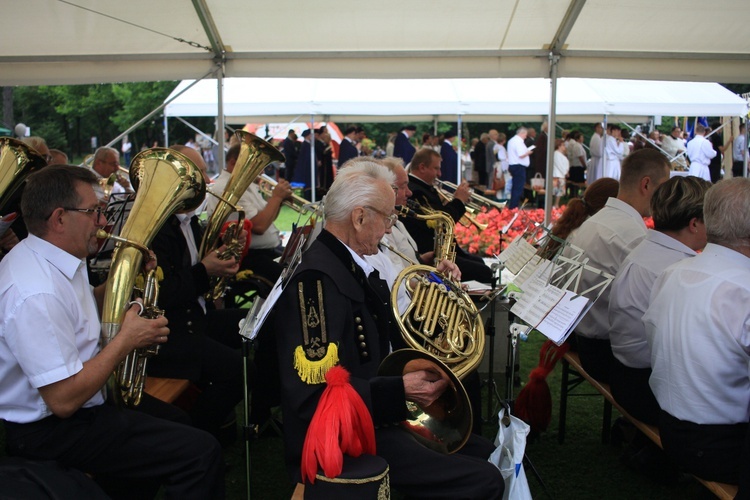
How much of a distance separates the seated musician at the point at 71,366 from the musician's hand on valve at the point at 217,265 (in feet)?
3.88

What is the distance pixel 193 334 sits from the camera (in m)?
3.68

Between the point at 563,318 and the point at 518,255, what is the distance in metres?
0.76

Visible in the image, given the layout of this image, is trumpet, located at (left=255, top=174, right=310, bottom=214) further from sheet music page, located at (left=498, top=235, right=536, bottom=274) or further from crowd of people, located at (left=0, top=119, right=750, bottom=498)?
crowd of people, located at (left=0, top=119, right=750, bottom=498)

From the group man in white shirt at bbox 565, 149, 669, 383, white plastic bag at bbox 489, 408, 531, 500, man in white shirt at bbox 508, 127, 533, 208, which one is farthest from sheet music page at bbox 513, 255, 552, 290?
man in white shirt at bbox 508, 127, 533, 208

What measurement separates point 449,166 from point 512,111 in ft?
12.1

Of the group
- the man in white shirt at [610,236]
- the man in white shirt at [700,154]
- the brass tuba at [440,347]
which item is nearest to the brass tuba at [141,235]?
the brass tuba at [440,347]

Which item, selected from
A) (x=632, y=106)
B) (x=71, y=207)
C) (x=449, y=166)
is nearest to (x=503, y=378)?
(x=71, y=207)

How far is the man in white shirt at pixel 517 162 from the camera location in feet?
58.1

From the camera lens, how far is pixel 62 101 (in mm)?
37812

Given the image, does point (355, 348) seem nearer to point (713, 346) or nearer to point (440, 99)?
point (713, 346)

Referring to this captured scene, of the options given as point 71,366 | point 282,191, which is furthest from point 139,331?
point 282,191

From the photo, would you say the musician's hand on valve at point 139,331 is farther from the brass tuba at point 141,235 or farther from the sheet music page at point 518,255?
the sheet music page at point 518,255

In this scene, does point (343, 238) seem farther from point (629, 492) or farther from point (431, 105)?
point (431, 105)

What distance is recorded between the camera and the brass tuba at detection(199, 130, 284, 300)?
161 inches
